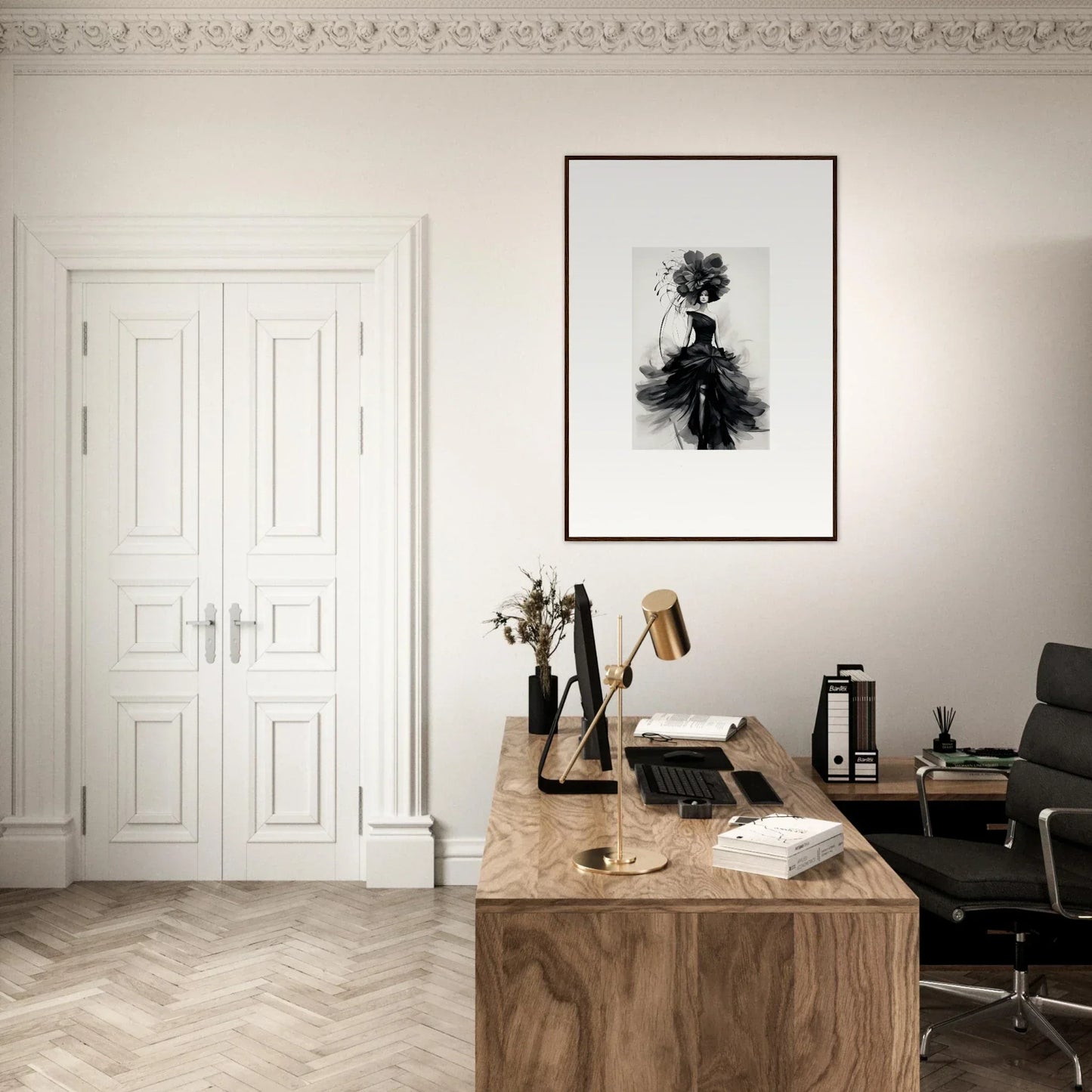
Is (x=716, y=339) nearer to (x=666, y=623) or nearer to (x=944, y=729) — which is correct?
(x=944, y=729)

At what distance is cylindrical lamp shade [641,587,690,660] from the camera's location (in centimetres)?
198

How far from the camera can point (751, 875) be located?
78.2 inches

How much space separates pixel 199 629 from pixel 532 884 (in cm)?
260

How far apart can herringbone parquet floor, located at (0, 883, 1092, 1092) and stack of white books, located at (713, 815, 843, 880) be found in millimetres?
1040

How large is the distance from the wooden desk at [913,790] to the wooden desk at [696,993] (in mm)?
1467

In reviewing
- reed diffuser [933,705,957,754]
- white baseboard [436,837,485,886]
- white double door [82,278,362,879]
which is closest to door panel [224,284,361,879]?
white double door [82,278,362,879]

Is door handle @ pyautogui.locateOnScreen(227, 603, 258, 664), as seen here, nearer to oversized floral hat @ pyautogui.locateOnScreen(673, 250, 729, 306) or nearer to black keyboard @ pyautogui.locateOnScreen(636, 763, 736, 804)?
black keyboard @ pyautogui.locateOnScreen(636, 763, 736, 804)

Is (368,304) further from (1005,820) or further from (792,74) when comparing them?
(1005,820)

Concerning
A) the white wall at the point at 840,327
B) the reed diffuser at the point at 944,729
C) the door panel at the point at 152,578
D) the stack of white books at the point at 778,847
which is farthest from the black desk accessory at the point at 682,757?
the door panel at the point at 152,578

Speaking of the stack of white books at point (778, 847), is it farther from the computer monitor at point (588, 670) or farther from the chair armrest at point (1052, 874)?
the chair armrest at point (1052, 874)

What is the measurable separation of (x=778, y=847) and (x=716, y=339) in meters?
2.47

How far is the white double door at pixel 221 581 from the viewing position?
161 inches

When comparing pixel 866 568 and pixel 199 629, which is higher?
pixel 866 568

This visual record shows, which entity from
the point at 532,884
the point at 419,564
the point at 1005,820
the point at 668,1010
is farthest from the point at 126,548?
the point at 1005,820
